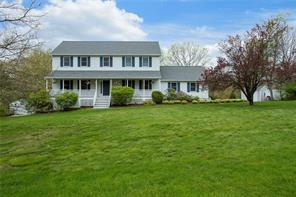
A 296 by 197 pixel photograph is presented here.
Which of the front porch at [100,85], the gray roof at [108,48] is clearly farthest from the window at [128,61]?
the front porch at [100,85]

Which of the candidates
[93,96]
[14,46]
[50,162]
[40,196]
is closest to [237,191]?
[40,196]

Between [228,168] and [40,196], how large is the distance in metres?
3.91

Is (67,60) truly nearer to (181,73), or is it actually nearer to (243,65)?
(181,73)

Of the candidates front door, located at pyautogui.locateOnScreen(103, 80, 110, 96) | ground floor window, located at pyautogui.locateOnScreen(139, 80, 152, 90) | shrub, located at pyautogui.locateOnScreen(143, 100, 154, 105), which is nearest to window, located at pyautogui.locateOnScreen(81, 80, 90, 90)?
front door, located at pyautogui.locateOnScreen(103, 80, 110, 96)

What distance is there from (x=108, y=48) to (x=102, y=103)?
25.8 feet

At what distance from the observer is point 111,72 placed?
35219 millimetres

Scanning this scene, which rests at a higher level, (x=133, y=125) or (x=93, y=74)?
(x=93, y=74)

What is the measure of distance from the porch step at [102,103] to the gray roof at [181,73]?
6544 millimetres

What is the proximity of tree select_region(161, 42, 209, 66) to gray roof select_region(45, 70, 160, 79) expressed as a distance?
2826 cm

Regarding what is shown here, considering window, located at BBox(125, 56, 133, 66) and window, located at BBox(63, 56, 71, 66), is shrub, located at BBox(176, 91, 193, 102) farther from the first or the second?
window, located at BBox(63, 56, 71, 66)

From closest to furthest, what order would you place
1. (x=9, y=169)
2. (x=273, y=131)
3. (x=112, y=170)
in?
(x=112, y=170), (x=9, y=169), (x=273, y=131)

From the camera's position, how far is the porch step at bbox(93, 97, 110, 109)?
31.0 m

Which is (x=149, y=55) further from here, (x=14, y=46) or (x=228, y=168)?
(x=228, y=168)

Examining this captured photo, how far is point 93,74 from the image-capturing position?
34344 mm
